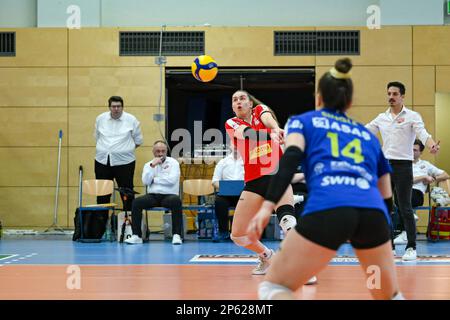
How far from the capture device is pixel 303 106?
1386 cm

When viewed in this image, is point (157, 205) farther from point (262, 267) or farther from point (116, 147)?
point (262, 267)

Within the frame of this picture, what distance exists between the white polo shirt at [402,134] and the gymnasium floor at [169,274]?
1278mm

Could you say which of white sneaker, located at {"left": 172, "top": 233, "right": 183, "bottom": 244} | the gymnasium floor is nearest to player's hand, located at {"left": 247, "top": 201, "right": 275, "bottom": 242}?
the gymnasium floor

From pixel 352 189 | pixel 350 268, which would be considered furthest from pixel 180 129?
pixel 352 189

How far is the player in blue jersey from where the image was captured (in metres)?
2.99

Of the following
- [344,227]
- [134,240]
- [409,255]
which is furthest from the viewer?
[134,240]

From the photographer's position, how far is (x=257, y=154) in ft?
19.3

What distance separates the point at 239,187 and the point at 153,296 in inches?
220

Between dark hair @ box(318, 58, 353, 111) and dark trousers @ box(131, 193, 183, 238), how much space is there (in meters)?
7.44

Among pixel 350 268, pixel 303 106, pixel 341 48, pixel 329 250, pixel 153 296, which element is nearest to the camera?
pixel 329 250

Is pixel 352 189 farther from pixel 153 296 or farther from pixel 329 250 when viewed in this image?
pixel 153 296

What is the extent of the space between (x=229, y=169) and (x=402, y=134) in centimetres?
385

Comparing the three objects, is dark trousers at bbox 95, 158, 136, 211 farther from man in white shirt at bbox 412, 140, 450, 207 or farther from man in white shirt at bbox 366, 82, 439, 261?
man in white shirt at bbox 366, 82, 439, 261

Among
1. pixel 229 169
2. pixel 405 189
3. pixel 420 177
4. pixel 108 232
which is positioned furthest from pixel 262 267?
pixel 108 232
